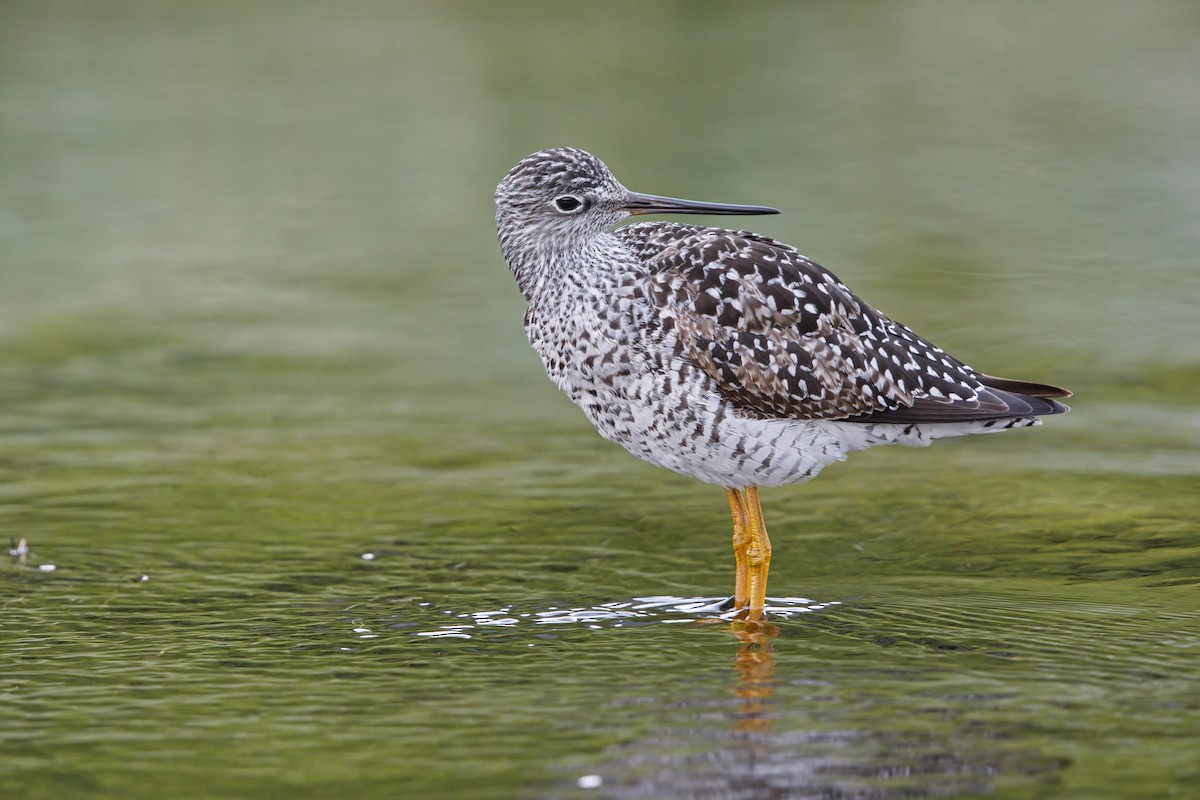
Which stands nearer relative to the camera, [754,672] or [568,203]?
[754,672]

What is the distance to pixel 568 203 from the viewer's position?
28.7 feet

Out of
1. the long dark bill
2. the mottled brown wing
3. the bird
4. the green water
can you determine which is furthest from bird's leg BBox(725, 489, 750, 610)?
the long dark bill

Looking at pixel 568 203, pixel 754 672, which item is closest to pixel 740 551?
pixel 754 672

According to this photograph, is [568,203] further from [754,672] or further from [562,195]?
[754,672]

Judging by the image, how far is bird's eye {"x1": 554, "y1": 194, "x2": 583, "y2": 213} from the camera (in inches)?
343

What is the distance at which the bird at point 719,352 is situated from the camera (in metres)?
8.30

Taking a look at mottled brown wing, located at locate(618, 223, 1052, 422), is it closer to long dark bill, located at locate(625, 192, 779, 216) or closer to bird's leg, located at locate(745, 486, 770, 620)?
long dark bill, located at locate(625, 192, 779, 216)

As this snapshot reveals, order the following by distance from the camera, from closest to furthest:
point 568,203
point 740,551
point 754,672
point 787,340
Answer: point 754,672 < point 787,340 < point 568,203 < point 740,551

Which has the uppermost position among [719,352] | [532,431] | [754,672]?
[719,352]

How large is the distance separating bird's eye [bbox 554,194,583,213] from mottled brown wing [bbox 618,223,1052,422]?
1.13ft

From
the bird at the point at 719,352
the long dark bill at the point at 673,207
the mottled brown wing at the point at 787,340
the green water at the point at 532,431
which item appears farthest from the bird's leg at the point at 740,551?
the long dark bill at the point at 673,207

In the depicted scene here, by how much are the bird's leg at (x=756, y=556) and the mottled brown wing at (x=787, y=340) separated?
66cm

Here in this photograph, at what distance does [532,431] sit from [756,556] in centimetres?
400

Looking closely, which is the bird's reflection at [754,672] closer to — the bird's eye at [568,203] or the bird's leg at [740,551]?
the bird's leg at [740,551]
